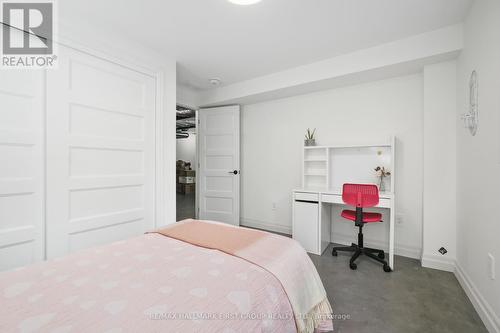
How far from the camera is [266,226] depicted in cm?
406

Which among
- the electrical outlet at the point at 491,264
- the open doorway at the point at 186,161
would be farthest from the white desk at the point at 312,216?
the open doorway at the point at 186,161

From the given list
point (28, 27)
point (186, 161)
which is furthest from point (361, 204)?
point (186, 161)

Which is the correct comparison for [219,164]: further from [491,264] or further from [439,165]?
[491,264]

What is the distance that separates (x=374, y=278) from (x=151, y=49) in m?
3.45

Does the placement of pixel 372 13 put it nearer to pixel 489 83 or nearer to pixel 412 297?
pixel 489 83

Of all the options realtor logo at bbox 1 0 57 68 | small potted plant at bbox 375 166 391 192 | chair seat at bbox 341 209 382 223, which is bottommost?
chair seat at bbox 341 209 382 223

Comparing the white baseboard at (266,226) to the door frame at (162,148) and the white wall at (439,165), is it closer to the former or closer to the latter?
the door frame at (162,148)

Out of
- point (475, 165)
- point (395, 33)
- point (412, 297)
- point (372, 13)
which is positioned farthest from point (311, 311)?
point (395, 33)

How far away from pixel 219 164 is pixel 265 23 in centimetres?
253

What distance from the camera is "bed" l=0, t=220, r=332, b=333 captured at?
809mm

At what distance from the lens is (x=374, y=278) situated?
234cm

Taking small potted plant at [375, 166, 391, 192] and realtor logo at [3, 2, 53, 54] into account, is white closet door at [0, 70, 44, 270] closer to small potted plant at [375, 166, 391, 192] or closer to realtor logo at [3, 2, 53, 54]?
realtor logo at [3, 2, 53, 54]

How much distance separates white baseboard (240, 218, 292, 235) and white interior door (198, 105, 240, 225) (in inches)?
8.1

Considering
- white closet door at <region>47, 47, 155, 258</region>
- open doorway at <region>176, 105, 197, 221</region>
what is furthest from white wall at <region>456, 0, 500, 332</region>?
open doorway at <region>176, 105, 197, 221</region>
